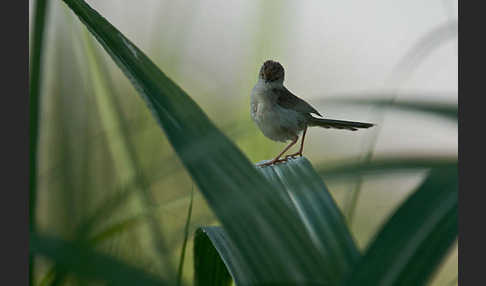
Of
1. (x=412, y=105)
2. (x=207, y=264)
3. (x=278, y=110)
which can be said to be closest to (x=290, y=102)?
(x=278, y=110)

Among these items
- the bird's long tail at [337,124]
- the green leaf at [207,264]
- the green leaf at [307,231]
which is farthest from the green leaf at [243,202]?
the bird's long tail at [337,124]

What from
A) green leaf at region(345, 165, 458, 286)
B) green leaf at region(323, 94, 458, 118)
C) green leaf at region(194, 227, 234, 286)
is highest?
green leaf at region(323, 94, 458, 118)

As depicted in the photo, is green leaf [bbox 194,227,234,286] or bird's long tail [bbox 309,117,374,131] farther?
bird's long tail [bbox 309,117,374,131]

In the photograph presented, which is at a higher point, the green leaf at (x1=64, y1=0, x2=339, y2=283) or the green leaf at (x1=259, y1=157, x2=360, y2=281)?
the green leaf at (x1=64, y1=0, x2=339, y2=283)

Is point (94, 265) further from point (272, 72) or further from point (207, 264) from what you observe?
point (272, 72)

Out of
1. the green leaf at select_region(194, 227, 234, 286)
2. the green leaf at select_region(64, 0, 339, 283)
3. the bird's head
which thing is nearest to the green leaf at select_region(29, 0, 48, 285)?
the green leaf at select_region(194, 227, 234, 286)

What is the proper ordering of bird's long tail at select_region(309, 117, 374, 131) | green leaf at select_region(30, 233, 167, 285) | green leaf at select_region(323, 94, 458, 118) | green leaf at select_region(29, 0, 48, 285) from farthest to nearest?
bird's long tail at select_region(309, 117, 374, 131) < green leaf at select_region(29, 0, 48, 285) < green leaf at select_region(323, 94, 458, 118) < green leaf at select_region(30, 233, 167, 285)

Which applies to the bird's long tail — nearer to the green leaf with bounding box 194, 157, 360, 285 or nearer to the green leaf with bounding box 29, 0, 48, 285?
the green leaf with bounding box 194, 157, 360, 285
